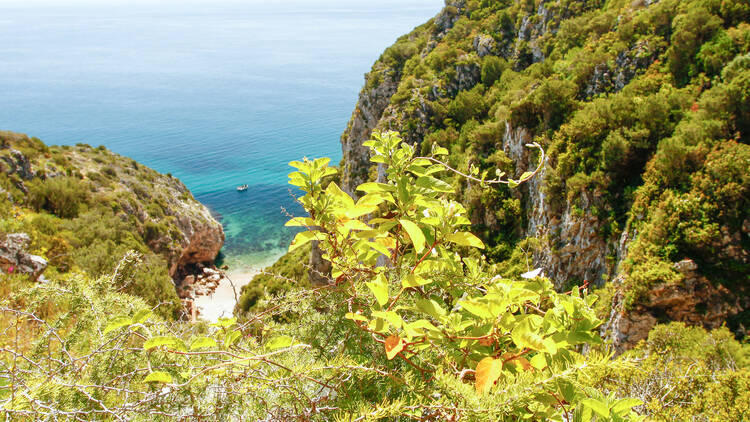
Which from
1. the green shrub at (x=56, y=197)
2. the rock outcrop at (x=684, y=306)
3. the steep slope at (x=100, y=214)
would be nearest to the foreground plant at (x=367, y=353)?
the steep slope at (x=100, y=214)

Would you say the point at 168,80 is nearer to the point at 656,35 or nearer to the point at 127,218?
the point at 127,218

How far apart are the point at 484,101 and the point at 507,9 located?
963 cm

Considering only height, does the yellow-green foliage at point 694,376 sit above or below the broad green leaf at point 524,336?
below

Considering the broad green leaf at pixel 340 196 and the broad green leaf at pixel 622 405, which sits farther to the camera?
the broad green leaf at pixel 340 196

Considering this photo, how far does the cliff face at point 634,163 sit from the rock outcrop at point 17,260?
943cm

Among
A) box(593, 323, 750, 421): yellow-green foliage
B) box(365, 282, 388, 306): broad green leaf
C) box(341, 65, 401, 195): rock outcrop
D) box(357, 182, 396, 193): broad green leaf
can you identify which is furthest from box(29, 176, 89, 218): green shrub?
box(593, 323, 750, 421): yellow-green foliage

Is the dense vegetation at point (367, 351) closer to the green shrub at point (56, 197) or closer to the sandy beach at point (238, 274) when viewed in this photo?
the green shrub at point (56, 197)

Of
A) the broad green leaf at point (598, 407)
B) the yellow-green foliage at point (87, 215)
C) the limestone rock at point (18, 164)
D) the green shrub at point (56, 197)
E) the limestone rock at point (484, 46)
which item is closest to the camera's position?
the broad green leaf at point (598, 407)

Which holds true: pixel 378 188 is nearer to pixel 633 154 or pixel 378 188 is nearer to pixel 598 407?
pixel 598 407

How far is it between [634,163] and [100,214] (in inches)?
928

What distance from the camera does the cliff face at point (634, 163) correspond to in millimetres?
7914

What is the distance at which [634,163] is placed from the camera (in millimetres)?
10258

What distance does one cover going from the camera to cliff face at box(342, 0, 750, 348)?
7.91m

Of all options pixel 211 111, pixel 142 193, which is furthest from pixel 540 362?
pixel 211 111
